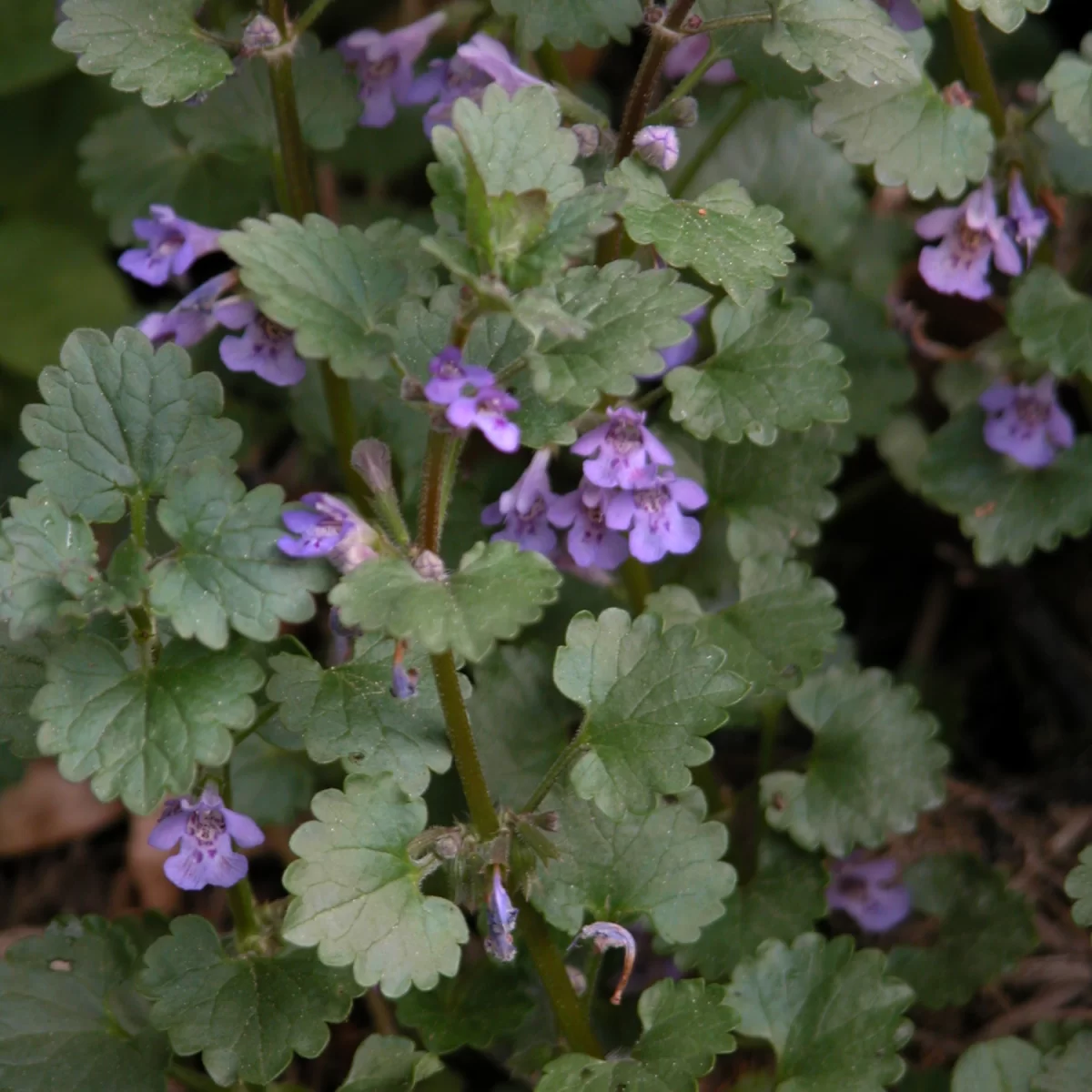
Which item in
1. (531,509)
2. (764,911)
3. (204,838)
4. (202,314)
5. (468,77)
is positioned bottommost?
(764,911)

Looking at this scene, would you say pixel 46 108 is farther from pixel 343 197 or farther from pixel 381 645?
pixel 381 645

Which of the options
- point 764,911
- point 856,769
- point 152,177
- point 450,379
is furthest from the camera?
point 152,177

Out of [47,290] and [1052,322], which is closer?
[1052,322]

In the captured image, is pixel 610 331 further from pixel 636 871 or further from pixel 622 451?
pixel 636 871

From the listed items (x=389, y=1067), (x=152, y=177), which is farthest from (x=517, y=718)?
(x=152, y=177)

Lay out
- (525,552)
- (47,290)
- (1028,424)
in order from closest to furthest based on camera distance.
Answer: (525,552)
(1028,424)
(47,290)

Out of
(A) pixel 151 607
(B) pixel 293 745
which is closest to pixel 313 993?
(B) pixel 293 745

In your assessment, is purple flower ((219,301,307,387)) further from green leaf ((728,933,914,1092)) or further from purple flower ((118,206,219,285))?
green leaf ((728,933,914,1092))

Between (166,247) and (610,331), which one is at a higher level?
(610,331)
